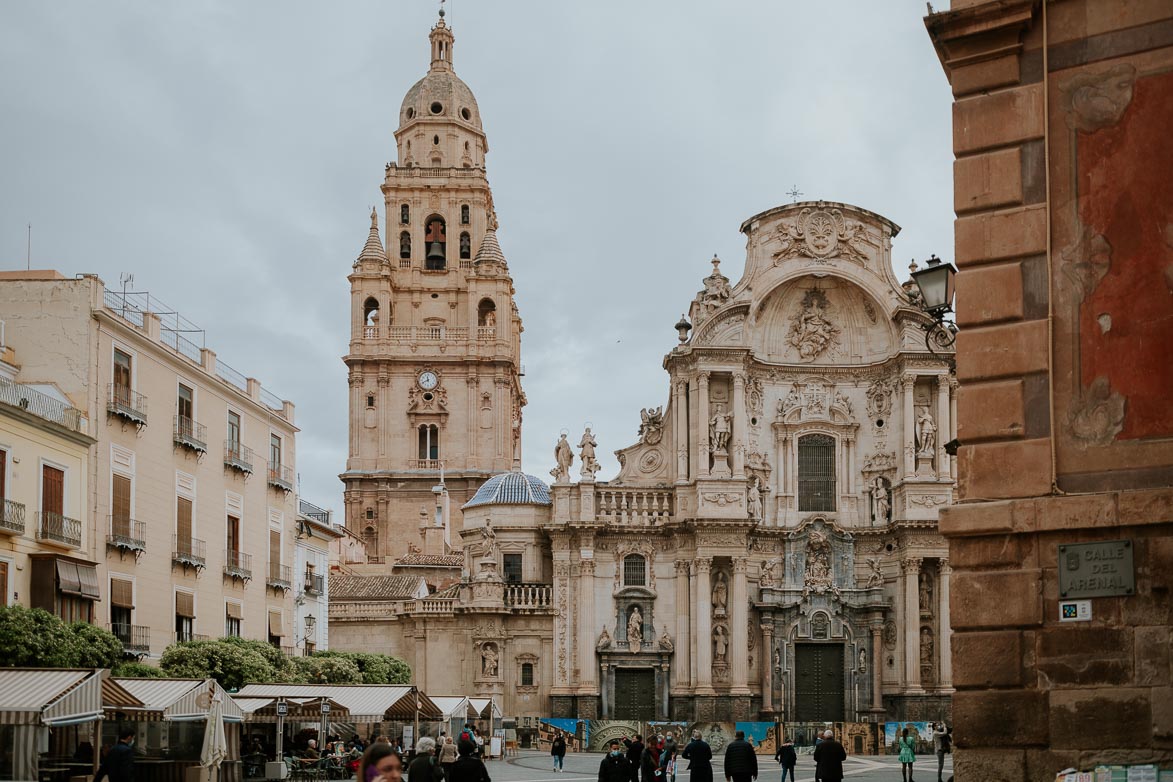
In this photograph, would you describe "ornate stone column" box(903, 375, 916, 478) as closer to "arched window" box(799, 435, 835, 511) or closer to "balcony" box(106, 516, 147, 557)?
"arched window" box(799, 435, 835, 511)

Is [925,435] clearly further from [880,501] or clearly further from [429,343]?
[429,343]

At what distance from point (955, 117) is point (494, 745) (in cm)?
4078

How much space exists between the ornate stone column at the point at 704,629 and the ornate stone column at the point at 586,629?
12.9 ft

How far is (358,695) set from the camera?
33.6 meters

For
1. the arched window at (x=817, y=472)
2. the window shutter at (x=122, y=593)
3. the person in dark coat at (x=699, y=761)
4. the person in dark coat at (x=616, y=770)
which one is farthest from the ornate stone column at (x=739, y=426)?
the person in dark coat at (x=616, y=770)

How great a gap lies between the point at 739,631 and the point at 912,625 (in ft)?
21.2

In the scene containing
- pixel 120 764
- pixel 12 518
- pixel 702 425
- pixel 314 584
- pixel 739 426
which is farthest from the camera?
pixel 702 425

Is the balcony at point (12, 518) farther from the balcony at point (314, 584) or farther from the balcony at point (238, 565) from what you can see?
the balcony at point (314, 584)

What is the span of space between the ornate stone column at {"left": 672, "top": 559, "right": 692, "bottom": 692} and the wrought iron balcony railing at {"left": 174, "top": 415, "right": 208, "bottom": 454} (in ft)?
71.3

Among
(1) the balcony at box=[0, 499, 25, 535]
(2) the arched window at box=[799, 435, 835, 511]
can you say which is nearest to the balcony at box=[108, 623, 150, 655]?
(1) the balcony at box=[0, 499, 25, 535]

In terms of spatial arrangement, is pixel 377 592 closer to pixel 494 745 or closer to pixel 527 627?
pixel 527 627

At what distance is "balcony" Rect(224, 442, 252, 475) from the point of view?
41906 millimetres

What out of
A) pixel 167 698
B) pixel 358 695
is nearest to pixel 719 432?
pixel 358 695

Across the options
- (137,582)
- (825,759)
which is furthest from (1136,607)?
(137,582)
